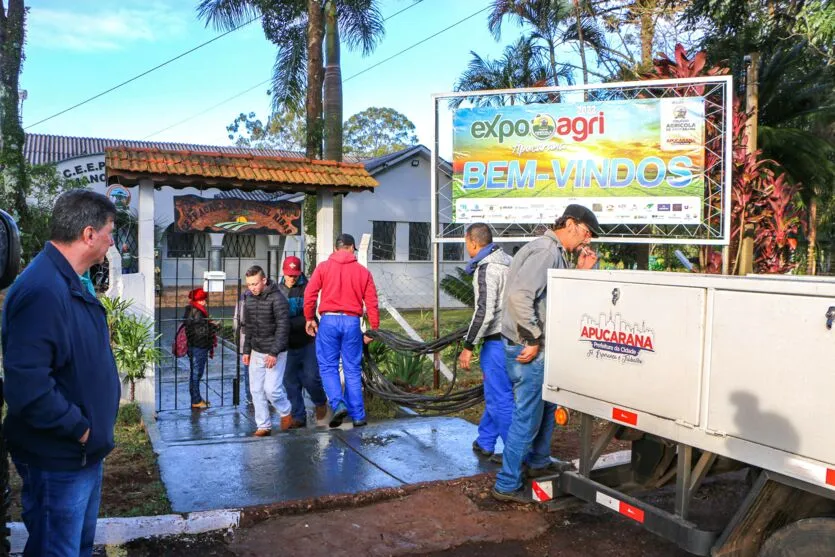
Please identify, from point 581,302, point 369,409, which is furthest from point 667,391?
point 369,409

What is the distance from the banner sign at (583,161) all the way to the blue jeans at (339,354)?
3.18m

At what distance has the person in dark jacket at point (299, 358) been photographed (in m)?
7.49

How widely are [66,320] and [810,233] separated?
16.7 m

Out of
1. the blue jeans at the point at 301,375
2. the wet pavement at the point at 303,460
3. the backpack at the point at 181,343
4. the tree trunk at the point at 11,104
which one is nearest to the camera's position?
the wet pavement at the point at 303,460

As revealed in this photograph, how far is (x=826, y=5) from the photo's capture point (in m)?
9.18

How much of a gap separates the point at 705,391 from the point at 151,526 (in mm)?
3302

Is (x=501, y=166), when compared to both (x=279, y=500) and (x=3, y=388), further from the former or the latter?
(x=3, y=388)

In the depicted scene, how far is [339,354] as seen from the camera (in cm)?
716

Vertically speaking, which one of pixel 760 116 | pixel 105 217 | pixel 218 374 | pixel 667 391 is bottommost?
pixel 218 374

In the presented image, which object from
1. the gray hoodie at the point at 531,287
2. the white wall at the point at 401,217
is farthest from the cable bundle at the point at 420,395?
the white wall at the point at 401,217

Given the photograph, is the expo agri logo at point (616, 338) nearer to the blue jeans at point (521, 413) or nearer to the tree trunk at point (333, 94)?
the blue jeans at point (521, 413)

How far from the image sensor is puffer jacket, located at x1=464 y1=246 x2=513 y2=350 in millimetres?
5816

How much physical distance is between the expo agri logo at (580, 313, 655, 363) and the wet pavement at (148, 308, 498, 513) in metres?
1.97

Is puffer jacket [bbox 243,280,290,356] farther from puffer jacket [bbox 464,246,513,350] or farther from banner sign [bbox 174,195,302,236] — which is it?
puffer jacket [bbox 464,246,513,350]
